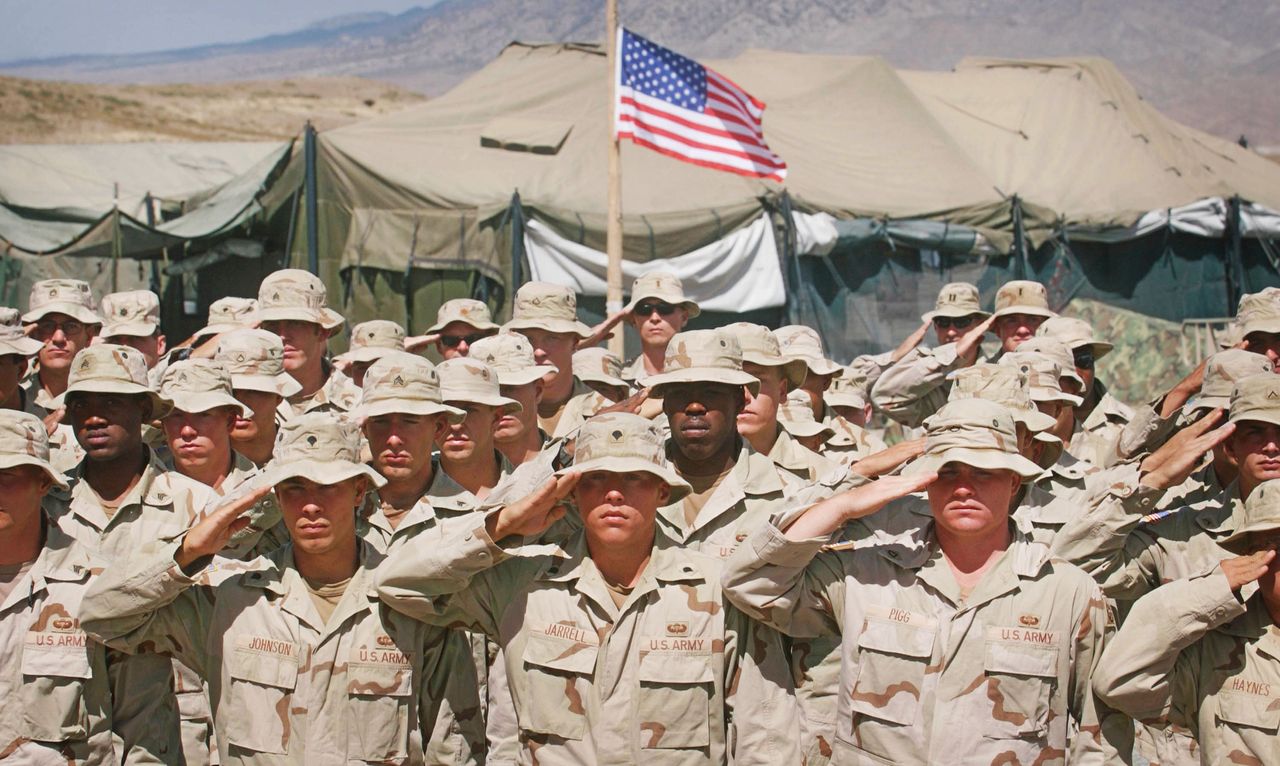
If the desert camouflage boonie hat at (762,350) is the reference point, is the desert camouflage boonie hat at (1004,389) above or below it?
below

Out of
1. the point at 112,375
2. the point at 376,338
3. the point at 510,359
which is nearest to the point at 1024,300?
the point at 510,359

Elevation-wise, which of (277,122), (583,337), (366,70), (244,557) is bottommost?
(244,557)

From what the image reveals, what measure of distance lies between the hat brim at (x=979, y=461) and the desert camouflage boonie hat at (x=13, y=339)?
4.84 m

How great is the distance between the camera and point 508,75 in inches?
723

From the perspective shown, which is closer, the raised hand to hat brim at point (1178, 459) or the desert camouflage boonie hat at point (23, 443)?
the desert camouflage boonie hat at point (23, 443)

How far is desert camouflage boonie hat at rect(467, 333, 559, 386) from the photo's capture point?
23.0 feet

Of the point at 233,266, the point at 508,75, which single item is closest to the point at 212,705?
the point at 233,266

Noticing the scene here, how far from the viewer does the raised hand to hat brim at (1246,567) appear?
14.9ft

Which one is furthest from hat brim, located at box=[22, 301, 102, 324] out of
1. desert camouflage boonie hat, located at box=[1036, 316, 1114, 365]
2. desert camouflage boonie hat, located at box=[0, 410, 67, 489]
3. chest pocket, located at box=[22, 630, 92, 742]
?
desert camouflage boonie hat, located at box=[1036, 316, 1114, 365]

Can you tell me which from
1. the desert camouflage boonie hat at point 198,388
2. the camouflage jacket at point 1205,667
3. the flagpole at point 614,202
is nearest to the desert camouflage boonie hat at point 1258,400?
the camouflage jacket at point 1205,667

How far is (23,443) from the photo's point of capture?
511cm

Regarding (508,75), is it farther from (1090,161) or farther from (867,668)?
(867,668)

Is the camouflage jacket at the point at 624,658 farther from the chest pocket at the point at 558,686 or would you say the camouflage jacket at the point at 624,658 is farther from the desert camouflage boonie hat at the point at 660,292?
the desert camouflage boonie hat at the point at 660,292

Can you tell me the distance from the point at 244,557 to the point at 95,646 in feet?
1.86
